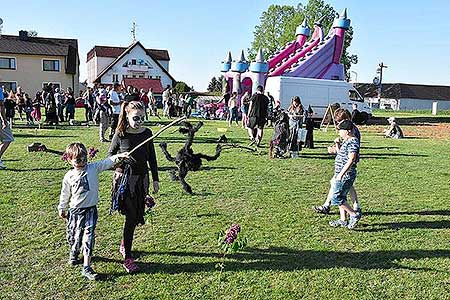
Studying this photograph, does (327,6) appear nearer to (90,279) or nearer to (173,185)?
(173,185)

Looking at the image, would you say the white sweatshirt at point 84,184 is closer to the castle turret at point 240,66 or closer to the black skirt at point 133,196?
the black skirt at point 133,196

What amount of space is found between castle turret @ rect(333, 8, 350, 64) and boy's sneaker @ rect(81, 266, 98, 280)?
2922 cm

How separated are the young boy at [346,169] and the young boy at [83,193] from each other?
112 inches

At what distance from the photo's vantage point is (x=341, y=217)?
20.2 ft

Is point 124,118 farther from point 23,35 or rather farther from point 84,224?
point 23,35

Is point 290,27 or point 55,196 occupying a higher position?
point 290,27

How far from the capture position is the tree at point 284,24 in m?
54.2

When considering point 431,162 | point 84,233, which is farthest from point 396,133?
point 84,233

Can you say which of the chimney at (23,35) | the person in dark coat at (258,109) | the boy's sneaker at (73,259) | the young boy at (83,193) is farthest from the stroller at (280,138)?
the chimney at (23,35)

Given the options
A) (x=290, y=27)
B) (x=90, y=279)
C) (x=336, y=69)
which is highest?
(x=290, y=27)

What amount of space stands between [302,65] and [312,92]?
11.7 ft

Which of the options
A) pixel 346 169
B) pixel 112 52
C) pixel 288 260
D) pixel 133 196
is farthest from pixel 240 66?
pixel 112 52

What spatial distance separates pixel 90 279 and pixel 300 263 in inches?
81.3

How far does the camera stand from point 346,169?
5719 millimetres
